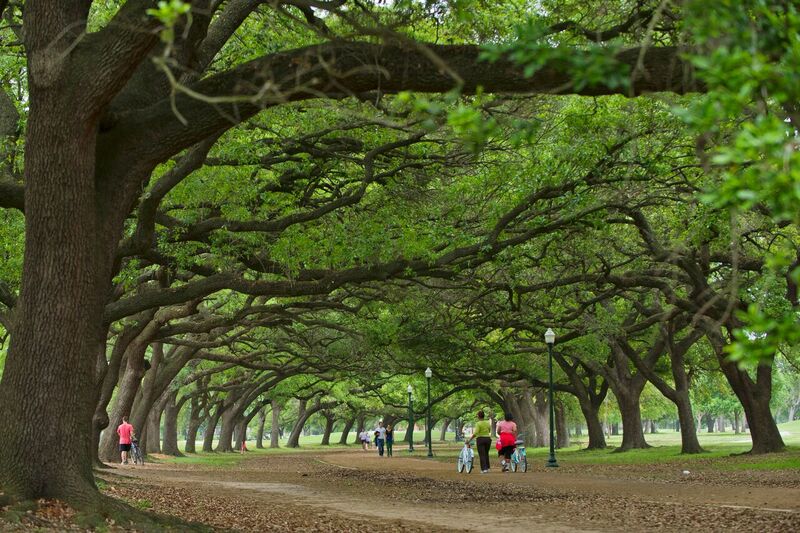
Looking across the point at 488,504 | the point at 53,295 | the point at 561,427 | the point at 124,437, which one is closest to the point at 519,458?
the point at 488,504

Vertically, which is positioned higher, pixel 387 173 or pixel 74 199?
pixel 387 173

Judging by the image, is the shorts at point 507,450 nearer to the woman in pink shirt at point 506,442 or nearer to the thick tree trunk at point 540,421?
the woman in pink shirt at point 506,442

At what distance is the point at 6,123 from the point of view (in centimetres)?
1301

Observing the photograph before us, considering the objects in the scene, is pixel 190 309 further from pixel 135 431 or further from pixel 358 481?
pixel 135 431

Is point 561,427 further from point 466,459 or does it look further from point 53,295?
point 53,295

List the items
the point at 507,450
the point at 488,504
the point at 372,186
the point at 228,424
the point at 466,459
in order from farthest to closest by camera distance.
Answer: the point at 228,424 → the point at 466,459 → the point at 507,450 → the point at 372,186 → the point at 488,504

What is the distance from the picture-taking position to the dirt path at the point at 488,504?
1133cm

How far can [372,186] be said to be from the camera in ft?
62.3

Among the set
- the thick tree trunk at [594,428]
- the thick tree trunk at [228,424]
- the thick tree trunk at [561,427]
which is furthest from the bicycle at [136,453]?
the thick tree trunk at [561,427]

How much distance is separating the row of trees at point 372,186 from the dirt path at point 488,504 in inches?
91.0

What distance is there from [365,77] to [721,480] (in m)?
14.2

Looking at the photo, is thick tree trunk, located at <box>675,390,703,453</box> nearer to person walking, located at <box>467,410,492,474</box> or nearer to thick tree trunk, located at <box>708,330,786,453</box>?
thick tree trunk, located at <box>708,330,786,453</box>

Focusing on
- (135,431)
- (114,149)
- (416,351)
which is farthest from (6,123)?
(135,431)

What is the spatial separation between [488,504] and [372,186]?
7.29 meters
